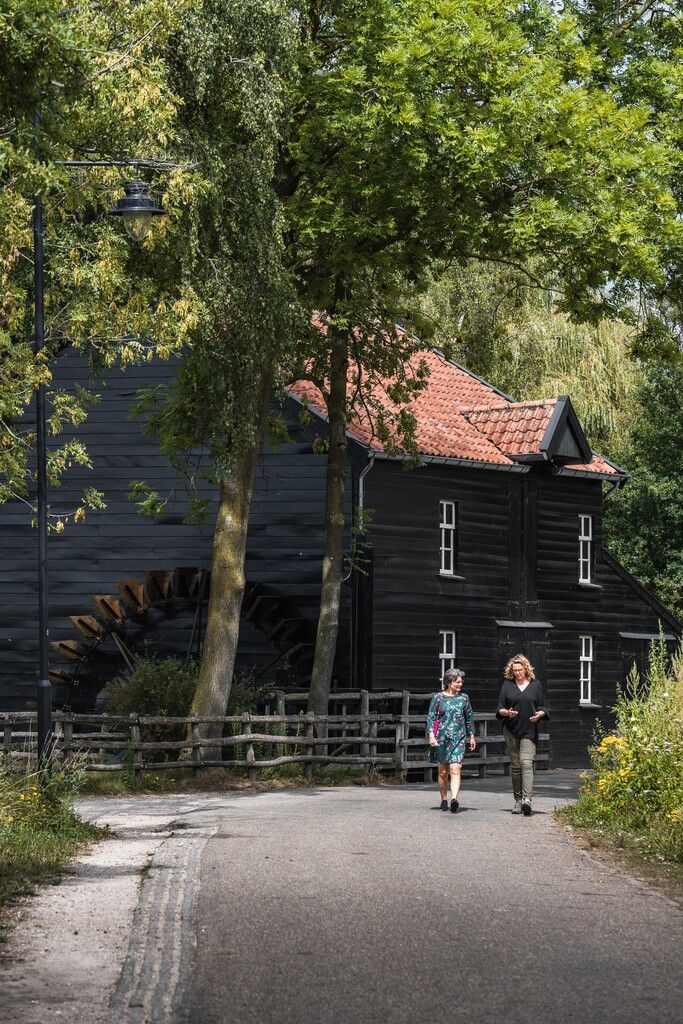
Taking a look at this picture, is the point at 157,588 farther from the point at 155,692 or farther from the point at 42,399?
the point at 42,399

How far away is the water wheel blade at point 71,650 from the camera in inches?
1264

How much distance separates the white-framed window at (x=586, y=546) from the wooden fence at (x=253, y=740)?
882 cm

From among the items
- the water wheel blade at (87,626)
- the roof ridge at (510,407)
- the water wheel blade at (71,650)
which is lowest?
the water wheel blade at (71,650)

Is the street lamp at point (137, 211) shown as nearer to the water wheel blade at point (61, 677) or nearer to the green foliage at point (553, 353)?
the water wheel blade at point (61, 677)

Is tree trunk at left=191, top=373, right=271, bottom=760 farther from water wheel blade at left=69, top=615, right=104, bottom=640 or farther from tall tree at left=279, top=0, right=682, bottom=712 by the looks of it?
water wheel blade at left=69, top=615, right=104, bottom=640

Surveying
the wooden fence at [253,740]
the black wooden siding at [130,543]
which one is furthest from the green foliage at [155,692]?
the black wooden siding at [130,543]

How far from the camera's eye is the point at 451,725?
19.7 meters

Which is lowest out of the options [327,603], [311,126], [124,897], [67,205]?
[124,897]

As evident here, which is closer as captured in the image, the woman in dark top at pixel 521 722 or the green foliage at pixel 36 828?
the green foliage at pixel 36 828

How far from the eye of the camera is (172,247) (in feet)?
70.1

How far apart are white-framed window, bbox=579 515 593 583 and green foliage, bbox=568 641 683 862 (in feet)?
68.9

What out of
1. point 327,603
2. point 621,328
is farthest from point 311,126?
point 621,328

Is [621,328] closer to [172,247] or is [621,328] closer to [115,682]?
[115,682]

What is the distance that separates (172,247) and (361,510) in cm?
795
